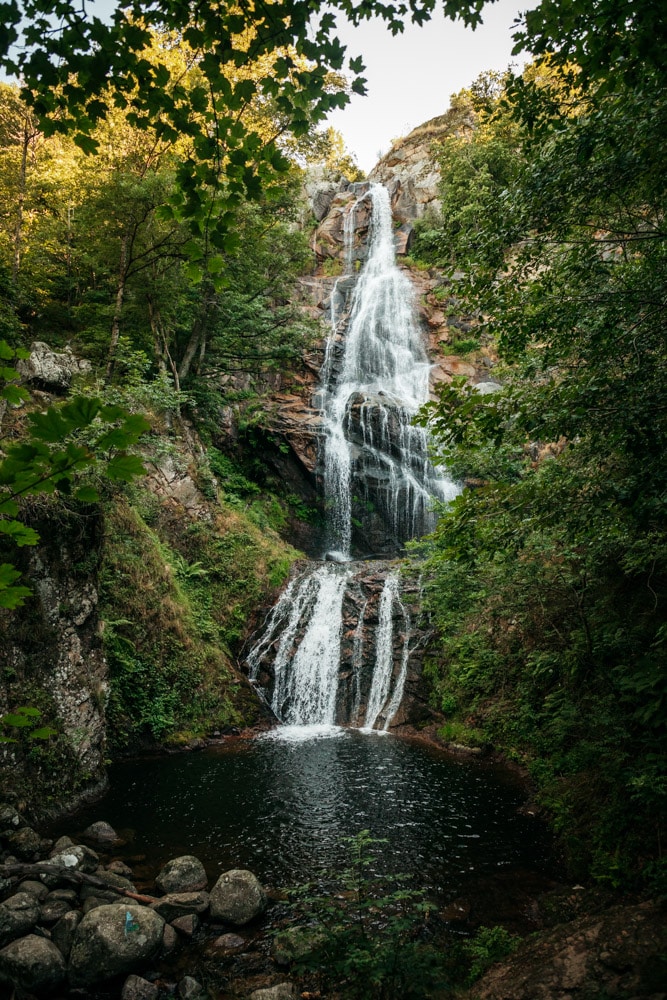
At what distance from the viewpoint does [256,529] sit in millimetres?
16516

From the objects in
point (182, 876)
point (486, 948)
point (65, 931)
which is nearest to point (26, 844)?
point (65, 931)

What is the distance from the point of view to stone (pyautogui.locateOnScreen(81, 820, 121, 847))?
582 cm

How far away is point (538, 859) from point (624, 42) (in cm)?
742

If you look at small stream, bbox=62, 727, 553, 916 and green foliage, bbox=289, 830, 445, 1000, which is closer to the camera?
green foliage, bbox=289, 830, 445, 1000

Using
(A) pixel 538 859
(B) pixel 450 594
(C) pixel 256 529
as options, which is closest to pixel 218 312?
(C) pixel 256 529

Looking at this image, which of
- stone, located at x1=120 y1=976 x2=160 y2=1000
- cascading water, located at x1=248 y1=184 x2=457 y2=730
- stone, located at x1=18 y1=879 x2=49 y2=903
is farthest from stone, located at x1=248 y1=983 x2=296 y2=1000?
cascading water, located at x1=248 y1=184 x2=457 y2=730

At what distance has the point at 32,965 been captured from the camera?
3.61 m

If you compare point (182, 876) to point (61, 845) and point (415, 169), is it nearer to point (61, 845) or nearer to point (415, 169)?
point (61, 845)

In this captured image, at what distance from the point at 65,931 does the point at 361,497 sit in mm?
16360

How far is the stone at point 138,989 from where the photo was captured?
11.8 ft

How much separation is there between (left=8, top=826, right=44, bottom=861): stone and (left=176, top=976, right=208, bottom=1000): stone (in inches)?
86.4

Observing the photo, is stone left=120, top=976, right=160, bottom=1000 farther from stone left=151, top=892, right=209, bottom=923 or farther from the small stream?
the small stream

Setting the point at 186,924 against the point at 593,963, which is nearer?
the point at 593,963

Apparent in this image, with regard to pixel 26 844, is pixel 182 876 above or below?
below
